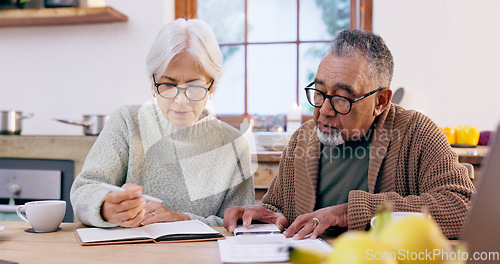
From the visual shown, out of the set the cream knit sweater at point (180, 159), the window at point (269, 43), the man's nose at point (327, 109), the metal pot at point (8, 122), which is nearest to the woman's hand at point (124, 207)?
the cream knit sweater at point (180, 159)

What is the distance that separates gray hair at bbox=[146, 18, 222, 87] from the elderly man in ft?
1.22

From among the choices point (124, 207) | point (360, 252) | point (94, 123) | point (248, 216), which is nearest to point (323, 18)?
point (94, 123)

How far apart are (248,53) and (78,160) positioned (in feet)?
4.29

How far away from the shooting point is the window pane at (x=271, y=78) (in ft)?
9.52

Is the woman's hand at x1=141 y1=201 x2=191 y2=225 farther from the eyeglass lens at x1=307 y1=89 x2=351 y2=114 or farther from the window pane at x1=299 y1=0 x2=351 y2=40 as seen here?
the window pane at x1=299 y1=0 x2=351 y2=40

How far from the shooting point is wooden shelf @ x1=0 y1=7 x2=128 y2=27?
2.63 meters

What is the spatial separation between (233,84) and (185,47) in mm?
1486

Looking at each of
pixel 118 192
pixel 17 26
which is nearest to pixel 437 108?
pixel 118 192

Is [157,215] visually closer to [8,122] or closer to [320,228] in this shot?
[320,228]

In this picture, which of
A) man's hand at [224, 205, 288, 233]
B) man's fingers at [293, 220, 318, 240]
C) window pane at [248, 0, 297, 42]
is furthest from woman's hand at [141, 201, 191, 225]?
window pane at [248, 0, 297, 42]

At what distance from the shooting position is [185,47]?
→ 1.49 meters

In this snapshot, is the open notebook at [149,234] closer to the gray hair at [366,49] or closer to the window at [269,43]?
the gray hair at [366,49]

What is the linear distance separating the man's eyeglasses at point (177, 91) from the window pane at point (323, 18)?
4.99ft

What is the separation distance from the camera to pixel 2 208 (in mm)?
2371
